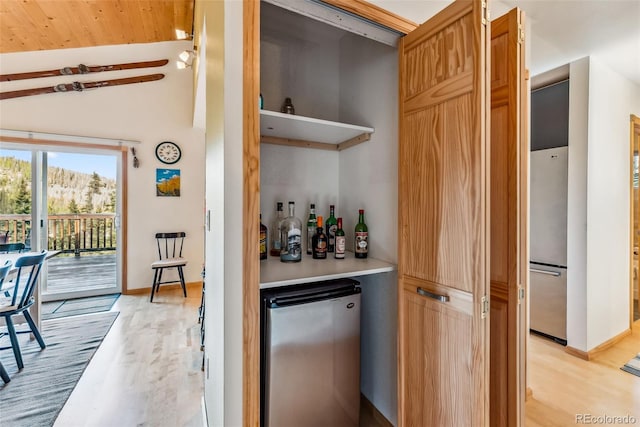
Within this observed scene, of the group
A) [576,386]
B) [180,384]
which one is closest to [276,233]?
[180,384]

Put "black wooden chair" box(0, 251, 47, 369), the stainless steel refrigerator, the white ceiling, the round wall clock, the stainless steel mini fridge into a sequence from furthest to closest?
1. the round wall clock
2. the stainless steel refrigerator
3. "black wooden chair" box(0, 251, 47, 369)
4. the white ceiling
5. the stainless steel mini fridge

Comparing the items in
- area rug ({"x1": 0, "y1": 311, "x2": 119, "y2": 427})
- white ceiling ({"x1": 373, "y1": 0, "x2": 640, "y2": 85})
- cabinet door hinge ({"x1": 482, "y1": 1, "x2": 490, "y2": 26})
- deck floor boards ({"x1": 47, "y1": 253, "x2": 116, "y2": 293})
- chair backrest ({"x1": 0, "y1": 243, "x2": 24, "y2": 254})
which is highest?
white ceiling ({"x1": 373, "y1": 0, "x2": 640, "y2": 85})

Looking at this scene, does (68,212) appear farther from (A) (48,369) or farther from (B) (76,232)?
(A) (48,369)

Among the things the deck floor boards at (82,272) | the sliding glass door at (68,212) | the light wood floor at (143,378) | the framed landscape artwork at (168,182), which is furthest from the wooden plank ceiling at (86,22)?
Answer: the light wood floor at (143,378)

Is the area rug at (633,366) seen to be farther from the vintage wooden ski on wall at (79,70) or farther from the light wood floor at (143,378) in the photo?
the vintage wooden ski on wall at (79,70)

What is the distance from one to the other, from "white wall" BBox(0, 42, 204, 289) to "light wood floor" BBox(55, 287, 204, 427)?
4.30ft

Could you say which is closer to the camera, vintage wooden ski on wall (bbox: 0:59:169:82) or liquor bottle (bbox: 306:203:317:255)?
liquor bottle (bbox: 306:203:317:255)

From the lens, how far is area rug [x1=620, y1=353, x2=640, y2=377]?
Result: 228 centimetres

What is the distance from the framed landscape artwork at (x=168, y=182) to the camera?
4.25 metres

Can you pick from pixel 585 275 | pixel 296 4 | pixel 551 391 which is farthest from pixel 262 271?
pixel 585 275

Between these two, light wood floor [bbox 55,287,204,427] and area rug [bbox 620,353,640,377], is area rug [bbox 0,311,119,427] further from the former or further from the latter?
area rug [bbox 620,353,640,377]

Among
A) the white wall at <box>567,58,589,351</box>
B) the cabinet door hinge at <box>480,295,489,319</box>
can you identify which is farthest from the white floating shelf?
the white wall at <box>567,58,589,351</box>

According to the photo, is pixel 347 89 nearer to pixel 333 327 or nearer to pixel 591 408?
pixel 333 327

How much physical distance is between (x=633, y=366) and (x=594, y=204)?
1300 millimetres
